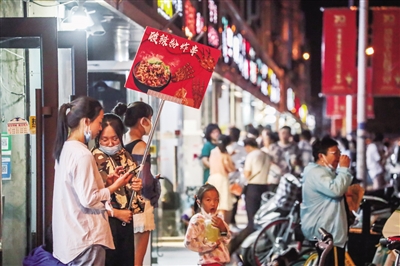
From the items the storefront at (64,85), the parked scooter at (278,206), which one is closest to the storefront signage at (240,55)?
the storefront at (64,85)

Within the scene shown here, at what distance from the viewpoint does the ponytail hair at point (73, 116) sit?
5.80 metres

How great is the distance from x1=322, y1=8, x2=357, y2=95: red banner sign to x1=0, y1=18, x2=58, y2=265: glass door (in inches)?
516

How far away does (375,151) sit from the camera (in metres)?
19.6

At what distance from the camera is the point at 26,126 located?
7629 millimetres

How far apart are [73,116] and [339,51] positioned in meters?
15.3

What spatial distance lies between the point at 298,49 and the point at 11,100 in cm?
8244

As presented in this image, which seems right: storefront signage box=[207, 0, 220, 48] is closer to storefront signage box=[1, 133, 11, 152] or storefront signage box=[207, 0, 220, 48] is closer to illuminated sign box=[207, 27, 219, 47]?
illuminated sign box=[207, 27, 219, 47]

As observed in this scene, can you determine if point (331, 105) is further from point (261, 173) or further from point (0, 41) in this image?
point (0, 41)

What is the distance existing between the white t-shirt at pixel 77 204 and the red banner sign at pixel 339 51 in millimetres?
15063

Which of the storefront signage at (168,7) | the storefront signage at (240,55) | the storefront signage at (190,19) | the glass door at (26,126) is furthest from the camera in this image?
the storefront signage at (240,55)

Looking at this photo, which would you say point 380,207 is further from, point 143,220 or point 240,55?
point 240,55

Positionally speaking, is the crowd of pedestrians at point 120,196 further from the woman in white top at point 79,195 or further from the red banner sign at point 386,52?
the red banner sign at point 386,52

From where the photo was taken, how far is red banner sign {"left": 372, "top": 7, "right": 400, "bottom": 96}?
19625 mm

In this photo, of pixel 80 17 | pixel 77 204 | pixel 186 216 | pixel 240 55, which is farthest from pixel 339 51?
pixel 77 204
